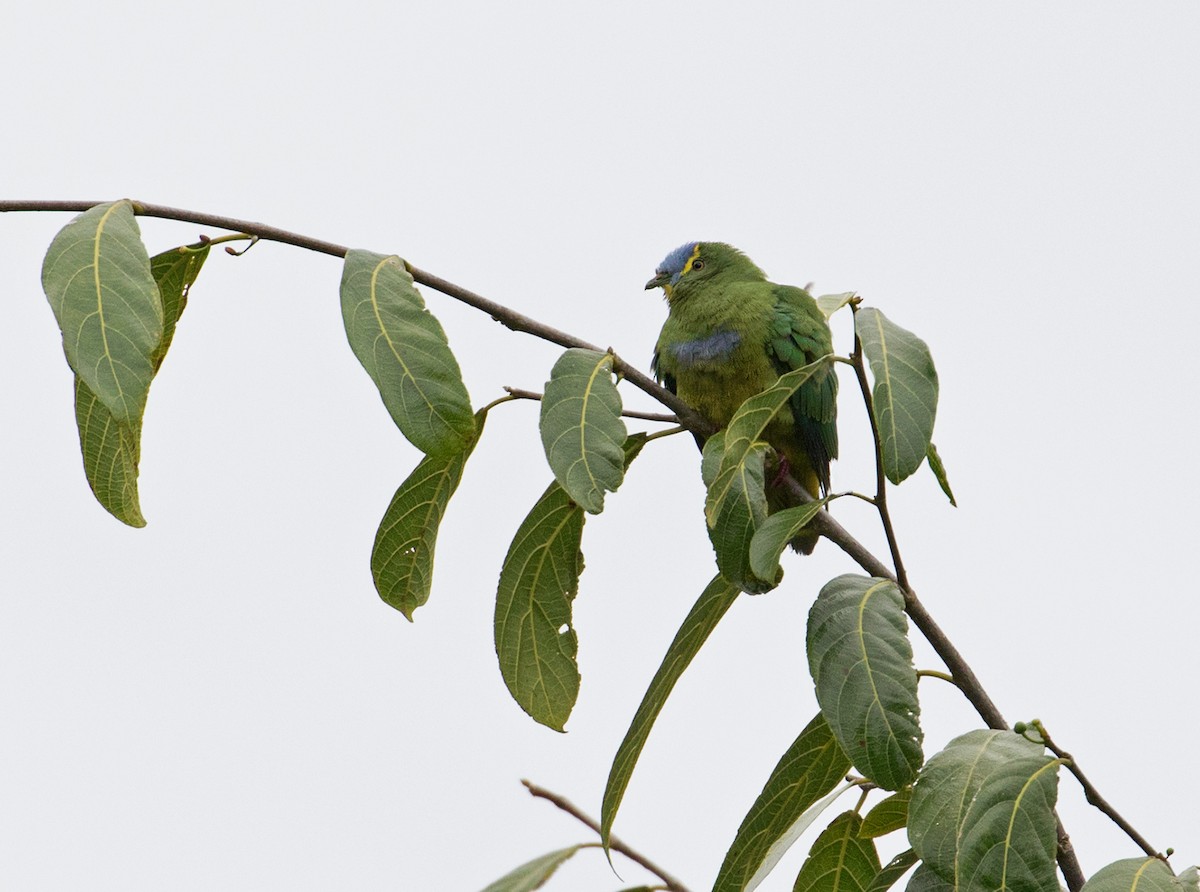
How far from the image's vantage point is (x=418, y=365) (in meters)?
1.81

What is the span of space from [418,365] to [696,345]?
227 cm

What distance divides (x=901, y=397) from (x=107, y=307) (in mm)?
1039

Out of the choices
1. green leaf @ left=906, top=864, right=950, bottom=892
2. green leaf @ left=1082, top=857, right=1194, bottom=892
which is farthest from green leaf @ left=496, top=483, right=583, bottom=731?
green leaf @ left=1082, top=857, right=1194, bottom=892

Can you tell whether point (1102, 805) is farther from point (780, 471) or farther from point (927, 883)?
point (780, 471)

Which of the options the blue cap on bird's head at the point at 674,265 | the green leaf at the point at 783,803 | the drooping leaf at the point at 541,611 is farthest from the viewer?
the blue cap on bird's head at the point at 674,265

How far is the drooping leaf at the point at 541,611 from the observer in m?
2.35

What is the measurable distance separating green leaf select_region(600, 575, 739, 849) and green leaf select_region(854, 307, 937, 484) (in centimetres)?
56

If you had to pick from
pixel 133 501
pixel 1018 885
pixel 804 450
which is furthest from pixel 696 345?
pixel 1018 885

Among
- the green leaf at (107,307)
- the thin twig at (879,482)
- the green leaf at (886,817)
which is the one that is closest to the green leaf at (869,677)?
the thin twig at (879,482)

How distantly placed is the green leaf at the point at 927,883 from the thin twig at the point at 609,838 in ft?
1.14

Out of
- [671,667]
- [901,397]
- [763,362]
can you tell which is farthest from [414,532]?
[763,362]

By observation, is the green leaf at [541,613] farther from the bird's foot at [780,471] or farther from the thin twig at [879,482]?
the bird's foot at [780,471]

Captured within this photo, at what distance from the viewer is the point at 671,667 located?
2.36 metres

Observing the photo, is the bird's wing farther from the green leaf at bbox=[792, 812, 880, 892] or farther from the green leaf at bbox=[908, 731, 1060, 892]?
the green leaf at bbox=[908, 731, 1060, 892]
